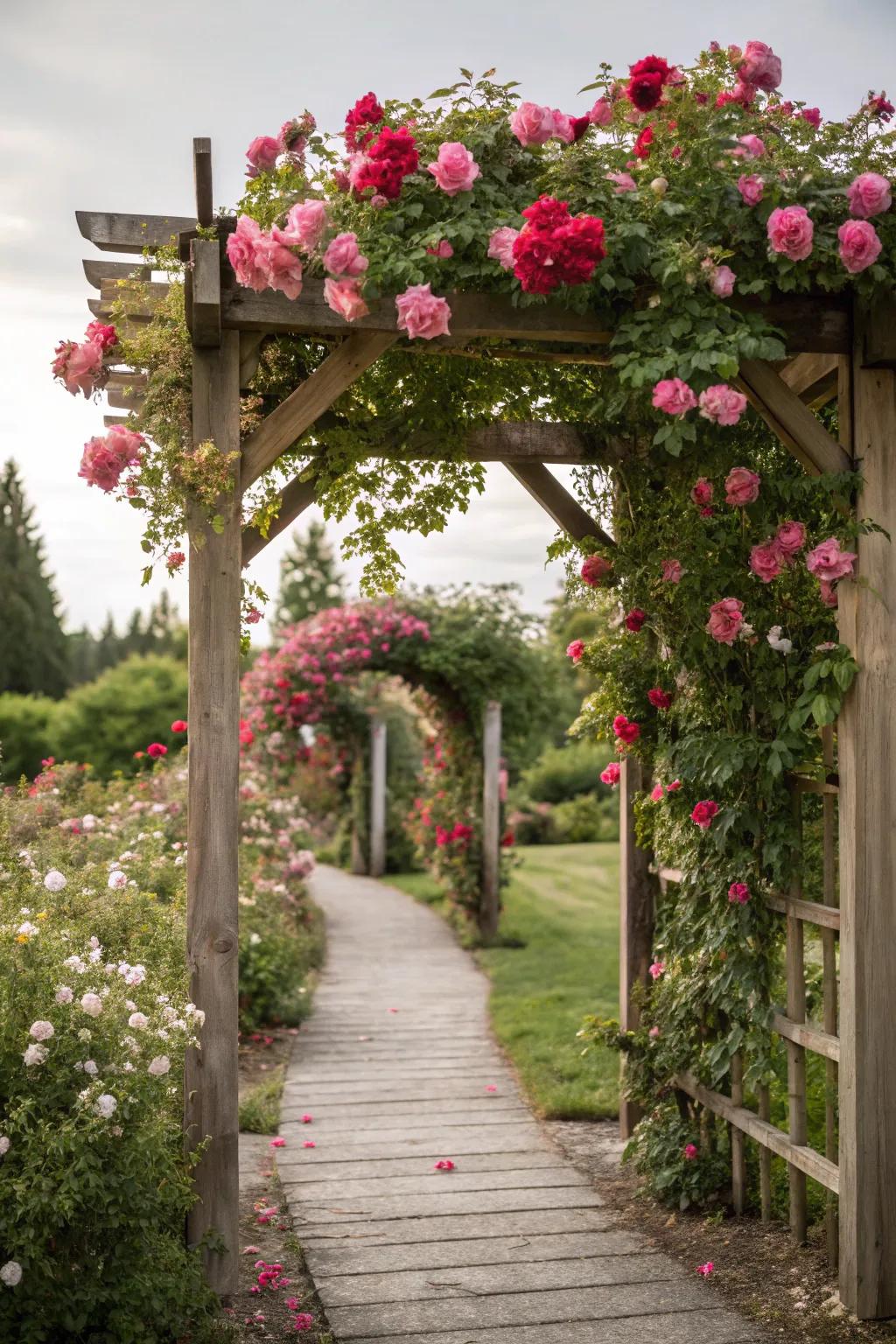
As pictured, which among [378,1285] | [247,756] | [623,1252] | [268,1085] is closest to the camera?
[378,1285]

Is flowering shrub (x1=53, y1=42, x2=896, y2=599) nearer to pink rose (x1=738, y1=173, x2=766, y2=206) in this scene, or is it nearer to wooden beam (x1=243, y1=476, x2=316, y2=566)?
pink rose (x1=738, y1=173, x2=766, y2=206)

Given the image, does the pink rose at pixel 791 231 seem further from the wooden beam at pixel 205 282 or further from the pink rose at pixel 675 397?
the wooden beam at pixel 205 282

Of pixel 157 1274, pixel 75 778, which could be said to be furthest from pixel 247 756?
pixel 157 1274

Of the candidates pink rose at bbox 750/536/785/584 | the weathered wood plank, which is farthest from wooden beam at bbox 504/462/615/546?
the weathered wood plank

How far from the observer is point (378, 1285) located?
348cm

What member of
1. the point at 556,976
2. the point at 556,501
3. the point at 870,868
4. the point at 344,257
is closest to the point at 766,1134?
the point at 870,868

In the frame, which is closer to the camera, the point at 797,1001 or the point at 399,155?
the point at 399,155

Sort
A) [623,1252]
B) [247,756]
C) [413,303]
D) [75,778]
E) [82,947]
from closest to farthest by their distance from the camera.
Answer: [413,303] → [82,947] → [623,1252] → [75,778] → [247,756]

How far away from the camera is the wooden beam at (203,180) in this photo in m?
2.98

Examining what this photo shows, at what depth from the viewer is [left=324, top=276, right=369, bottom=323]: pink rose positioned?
2.94 metres

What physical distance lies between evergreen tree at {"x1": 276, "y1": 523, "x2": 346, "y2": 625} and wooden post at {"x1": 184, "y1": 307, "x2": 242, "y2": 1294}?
3337cm

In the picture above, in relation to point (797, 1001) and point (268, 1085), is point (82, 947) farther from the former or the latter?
point (268, 1085)

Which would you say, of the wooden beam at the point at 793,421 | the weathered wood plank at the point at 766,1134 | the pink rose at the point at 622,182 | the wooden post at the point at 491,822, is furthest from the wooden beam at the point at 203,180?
the wooden post at the point at 491,822

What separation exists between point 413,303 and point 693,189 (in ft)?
2.79
